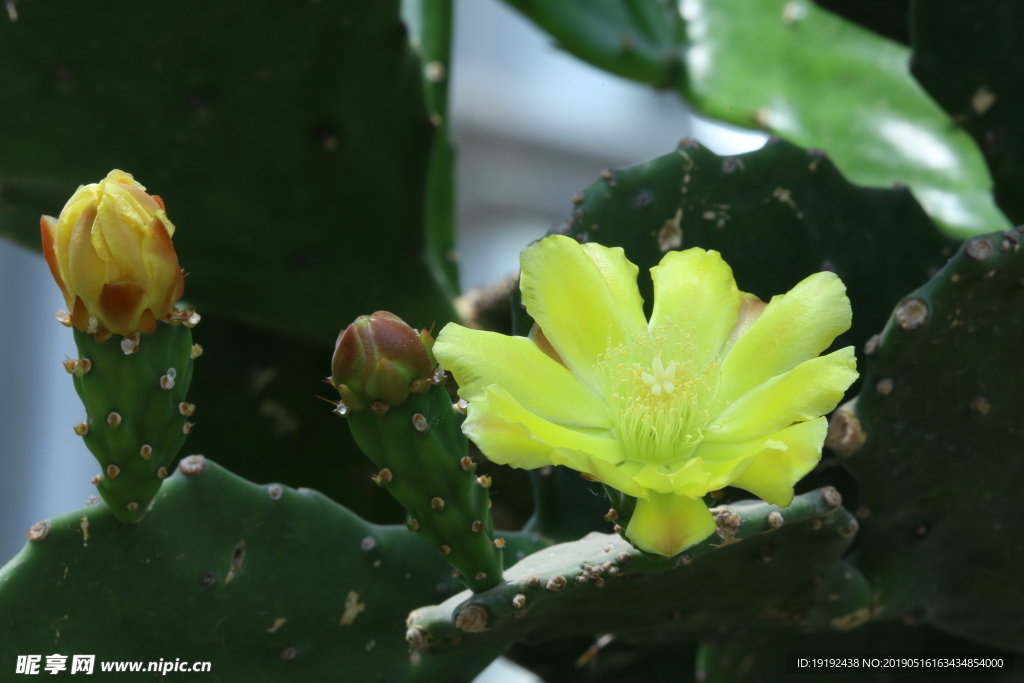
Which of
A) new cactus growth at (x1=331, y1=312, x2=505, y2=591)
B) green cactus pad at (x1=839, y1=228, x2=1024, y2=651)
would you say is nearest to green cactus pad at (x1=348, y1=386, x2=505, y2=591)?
new cactus growth at (x1=331, y1=312, x2=505, y2=591)

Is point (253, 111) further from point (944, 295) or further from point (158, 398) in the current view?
point (944, 295)

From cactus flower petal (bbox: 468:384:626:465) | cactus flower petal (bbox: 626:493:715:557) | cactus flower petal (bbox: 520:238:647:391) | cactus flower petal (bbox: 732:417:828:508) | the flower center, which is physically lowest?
cactus flower petal (bbox: 626:493:715:557)

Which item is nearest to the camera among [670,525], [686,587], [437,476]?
[670,525]

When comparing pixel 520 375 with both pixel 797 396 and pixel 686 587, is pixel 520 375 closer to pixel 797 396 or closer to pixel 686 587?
pixel 797 396

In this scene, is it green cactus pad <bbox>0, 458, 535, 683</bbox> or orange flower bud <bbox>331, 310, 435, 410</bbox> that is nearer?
orange flower bud <bbox>331, 310, 435, 410</bbox>

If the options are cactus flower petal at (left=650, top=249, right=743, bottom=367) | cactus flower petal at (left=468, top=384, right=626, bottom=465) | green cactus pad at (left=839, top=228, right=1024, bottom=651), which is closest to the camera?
cactus flower petal at (left=468, top=384, right=626, bottom=465)


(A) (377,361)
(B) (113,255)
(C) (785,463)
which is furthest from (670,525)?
(B) (113,255)

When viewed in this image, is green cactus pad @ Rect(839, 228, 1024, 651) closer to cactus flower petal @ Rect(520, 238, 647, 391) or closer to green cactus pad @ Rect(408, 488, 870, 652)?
green cactus pad @ Rect(408, 488, 870, 652)
